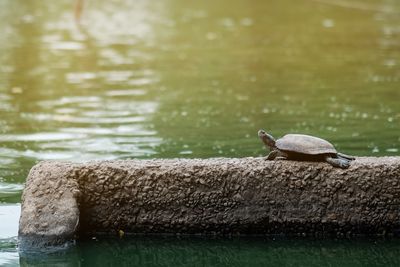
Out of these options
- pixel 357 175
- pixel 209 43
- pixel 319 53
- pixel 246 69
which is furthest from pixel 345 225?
pixel 209 43

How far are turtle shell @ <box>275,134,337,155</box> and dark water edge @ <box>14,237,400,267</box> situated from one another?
689 millimetres

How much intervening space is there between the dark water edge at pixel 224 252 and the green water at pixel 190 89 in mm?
25

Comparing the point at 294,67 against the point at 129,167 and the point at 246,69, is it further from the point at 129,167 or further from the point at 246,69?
the point at 129,167

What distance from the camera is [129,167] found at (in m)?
7.69

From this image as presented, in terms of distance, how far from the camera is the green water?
11234 mm

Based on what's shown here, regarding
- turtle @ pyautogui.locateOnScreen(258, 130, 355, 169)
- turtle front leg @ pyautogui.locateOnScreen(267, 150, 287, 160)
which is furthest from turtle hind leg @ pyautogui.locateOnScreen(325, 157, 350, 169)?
turtle front leg @ pyautogui.locateOnScreen(267, 150, 287, 160)

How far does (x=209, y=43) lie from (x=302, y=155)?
15462 mm

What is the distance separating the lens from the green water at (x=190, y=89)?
1123cm

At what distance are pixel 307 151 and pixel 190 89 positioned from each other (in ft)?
28.1

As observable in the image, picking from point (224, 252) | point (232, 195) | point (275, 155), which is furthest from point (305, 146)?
point (224, 252)

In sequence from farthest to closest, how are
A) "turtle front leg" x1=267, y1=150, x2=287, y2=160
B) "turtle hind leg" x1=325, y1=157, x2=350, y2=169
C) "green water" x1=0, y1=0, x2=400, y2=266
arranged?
"green water" x1=0, y1=0, x2=400, y2=266 → "turtle front leg" x1=267, y1=150, x2=287, y2=160 → "turtle hind leg" x1=325, y1=157, x2=350, y2=169

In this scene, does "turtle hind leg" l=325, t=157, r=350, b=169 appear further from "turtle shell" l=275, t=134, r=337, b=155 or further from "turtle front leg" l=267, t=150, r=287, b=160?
"turtle front leg" l=267, t=150, r=287, b=160

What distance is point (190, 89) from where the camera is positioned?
52.9 feet

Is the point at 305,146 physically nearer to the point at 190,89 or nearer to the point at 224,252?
the point at 224,252
